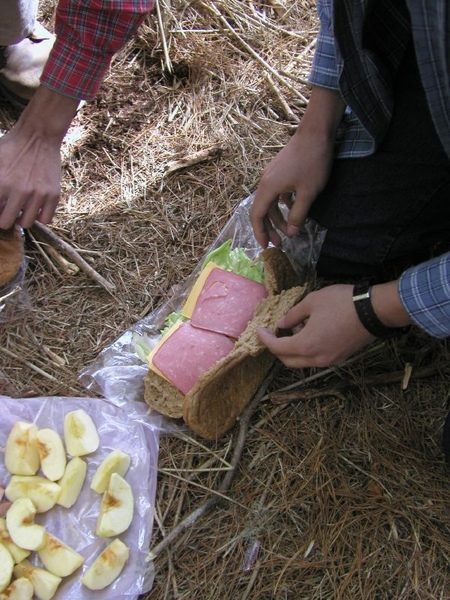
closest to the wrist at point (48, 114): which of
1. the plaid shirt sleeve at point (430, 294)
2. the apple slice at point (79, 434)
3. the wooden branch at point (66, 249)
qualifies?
the wooden branch at point (66, 249)

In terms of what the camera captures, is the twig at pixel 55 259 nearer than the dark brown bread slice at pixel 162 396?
No

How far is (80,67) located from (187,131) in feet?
2.02

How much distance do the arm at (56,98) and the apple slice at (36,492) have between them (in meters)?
0.70

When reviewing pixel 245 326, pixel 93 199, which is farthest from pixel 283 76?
pixel 245 326

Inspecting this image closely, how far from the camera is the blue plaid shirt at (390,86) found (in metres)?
1.17

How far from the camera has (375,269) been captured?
1776mm

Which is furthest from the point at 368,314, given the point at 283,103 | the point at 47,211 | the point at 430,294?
the point at 283,103

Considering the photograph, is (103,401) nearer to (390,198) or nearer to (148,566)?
(148,566)

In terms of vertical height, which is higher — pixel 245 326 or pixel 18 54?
pixel 18 54

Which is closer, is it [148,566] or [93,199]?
[148,566]

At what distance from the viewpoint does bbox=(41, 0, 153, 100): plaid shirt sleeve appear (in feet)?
5.24

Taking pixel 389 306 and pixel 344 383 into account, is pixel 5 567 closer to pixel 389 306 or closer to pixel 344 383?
pixel 344 383

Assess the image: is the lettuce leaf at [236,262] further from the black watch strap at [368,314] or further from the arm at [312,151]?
the black watch strap at [368,314]

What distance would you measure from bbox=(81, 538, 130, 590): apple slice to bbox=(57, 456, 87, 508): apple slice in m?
0.17
